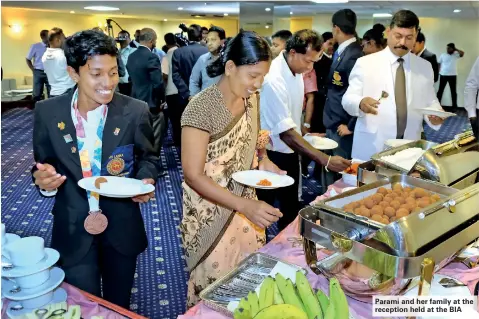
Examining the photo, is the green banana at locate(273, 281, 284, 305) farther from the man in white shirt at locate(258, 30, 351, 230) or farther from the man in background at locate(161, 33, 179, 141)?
the man in background at locate(161, 33, 179, 141)

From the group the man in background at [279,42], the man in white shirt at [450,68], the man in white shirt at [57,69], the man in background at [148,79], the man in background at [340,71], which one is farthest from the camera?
the man in white shirt at [450,68]

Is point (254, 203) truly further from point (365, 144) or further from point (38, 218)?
point (38, 218)

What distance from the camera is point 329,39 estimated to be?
5.51 meters

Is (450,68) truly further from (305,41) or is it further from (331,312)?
(331,312)

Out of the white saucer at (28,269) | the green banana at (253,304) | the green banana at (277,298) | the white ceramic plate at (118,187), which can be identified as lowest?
the white saucer at (28,269)

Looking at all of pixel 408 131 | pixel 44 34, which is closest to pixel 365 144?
pixel 408 131

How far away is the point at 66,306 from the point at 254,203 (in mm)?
534

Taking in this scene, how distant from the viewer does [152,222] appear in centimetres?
316

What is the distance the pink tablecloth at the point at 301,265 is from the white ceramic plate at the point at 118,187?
33 centimetres

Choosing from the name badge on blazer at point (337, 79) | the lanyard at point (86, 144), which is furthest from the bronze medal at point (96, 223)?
the name badge on blazer at point (337, 79)

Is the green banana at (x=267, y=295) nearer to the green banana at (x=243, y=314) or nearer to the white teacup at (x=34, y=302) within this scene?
the green banana at (x=243, y=314)

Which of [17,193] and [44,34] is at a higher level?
[44,34]

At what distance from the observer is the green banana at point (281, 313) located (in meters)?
0.80

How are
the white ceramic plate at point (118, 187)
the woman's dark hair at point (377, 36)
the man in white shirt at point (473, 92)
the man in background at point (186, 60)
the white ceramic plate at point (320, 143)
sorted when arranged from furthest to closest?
the man in background at point (186, 60)
the woman's dark hair at point (377, 36)
the man in white shirt at point (473, 92)
the white ceramic plate at point (320, 143)
the white ceramic plate at point (118, 187)
